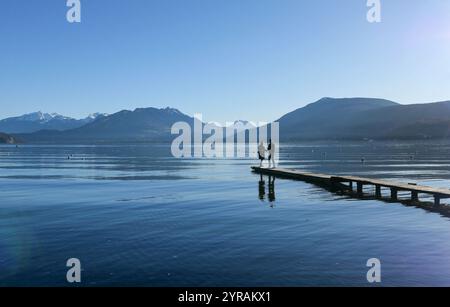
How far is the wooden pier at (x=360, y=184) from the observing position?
30953 mm

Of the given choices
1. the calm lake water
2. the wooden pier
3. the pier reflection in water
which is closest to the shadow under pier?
the wooden pier

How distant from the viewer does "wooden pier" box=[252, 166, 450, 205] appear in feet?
102

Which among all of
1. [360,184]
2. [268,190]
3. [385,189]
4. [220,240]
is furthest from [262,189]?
[220,240]

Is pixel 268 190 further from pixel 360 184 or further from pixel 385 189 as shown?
pixel 385 189

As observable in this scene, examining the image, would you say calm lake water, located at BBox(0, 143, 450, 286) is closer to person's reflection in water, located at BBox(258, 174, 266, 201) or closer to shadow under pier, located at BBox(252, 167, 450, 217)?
person's reflection in water, located at BBox(258, 174, 266, 201)

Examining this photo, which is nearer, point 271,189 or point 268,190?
point 268,190

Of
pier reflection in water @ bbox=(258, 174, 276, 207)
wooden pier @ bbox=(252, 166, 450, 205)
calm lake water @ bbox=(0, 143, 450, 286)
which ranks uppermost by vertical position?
wooden pier @ bbox=(252, 166, 450, 205)

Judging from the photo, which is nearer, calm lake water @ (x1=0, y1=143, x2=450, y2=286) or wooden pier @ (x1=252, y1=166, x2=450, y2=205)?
calm lake water @ (x1=0, y1=143, x2=450, y2=286)

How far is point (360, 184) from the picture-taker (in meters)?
39.6

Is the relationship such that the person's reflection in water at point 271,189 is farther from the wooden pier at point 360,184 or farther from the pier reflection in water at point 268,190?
the wooden pier at point 360,184
